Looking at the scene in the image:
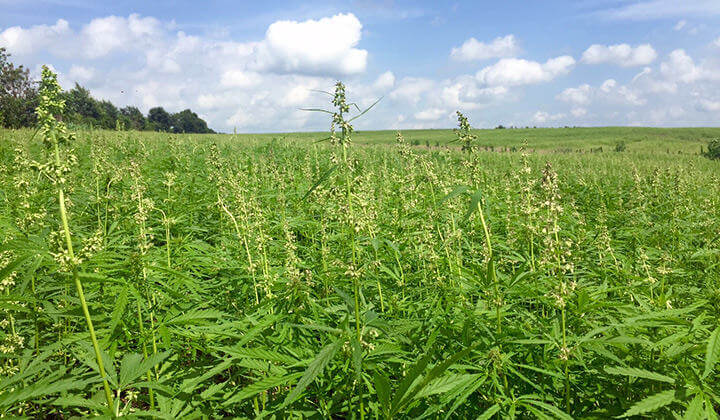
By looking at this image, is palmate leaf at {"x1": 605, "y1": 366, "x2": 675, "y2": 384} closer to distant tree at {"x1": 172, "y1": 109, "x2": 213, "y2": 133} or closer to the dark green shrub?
the dark green shrub

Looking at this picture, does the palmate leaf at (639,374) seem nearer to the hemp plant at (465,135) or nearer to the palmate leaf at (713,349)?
the palmate leaf at (713,349)

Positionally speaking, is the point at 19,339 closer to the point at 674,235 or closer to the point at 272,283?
the point at 272,283

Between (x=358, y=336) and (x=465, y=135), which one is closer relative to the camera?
(x=358, y=336)

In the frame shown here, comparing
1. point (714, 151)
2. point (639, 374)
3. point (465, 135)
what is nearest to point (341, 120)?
point (465, 135)

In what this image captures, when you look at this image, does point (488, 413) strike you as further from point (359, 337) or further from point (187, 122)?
point (187, 122)

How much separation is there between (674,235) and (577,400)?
15.8 ft

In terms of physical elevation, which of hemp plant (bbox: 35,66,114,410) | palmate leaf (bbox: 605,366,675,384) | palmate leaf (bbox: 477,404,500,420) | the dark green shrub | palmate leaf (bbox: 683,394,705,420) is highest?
the dark green shrub

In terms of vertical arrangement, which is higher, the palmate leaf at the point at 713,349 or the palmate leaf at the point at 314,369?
the palmate leaf at the point at 314,369

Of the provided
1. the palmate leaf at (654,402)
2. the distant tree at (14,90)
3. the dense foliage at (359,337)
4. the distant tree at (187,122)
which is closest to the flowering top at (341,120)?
the dense foliage at (359,337)

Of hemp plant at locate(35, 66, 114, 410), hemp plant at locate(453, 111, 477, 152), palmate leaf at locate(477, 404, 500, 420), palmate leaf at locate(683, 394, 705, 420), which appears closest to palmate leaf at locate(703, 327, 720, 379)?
palmate leaf at locate(683, 394, 705, 420)

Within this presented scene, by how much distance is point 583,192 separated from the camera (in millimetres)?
11992

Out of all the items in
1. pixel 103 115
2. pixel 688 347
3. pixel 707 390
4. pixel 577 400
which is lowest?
pixel 577 400

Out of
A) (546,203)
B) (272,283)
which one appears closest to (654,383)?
(546,203)

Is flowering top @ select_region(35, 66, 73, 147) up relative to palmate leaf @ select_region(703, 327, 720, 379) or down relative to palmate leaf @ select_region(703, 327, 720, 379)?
up
